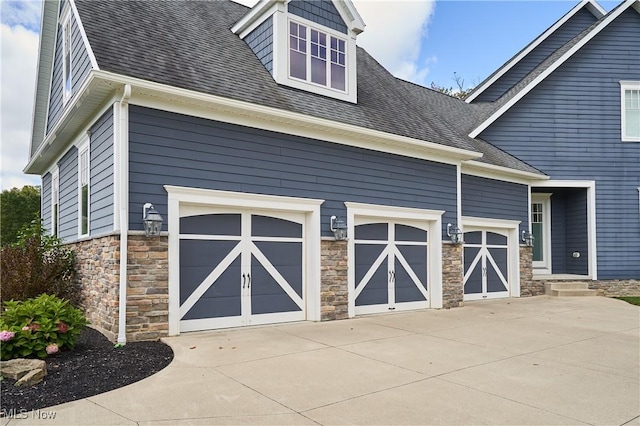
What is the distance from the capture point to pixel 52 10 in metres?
12.4

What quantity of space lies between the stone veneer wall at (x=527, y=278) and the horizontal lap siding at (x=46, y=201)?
13.8 meters

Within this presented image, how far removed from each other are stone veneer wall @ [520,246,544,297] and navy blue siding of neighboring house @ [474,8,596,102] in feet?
23.9

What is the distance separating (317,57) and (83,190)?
18.2ft

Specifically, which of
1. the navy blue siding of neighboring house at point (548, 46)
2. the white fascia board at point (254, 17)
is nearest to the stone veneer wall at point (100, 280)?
the white fascia board at point (254, 17)

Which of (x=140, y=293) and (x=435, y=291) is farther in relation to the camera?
(x=435, y=291)

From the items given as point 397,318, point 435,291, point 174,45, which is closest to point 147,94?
point 174,45

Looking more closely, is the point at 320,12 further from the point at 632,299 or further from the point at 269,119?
the point at 632,299

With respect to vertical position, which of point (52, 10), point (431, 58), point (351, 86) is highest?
point (431, 58)

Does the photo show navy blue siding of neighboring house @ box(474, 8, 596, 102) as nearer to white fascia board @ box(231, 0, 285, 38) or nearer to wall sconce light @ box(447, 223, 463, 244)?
wall sconce light @ box(447, 223, 463, 244)

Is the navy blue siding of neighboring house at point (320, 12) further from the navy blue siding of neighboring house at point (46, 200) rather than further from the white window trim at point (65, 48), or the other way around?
the navy blue siding of neighboring house at point (46, 200)

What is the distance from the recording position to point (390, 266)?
1152 centimetres

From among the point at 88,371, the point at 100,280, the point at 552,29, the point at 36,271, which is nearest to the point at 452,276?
the point at 100,280

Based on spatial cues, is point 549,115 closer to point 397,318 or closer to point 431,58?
point 397,318

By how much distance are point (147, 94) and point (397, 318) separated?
257 inches
